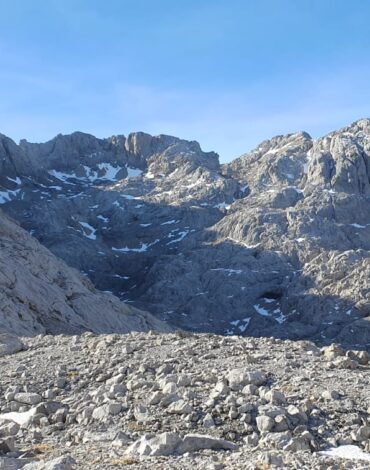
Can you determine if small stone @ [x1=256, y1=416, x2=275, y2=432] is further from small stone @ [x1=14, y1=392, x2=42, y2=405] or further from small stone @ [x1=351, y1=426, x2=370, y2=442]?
small stone @ [x1=14, y1=392, x2=42, y2=405]

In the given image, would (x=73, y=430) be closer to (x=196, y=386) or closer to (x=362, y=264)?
(x=196, y=386)

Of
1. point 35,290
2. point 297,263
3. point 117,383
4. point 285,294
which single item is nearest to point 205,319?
point 285,294

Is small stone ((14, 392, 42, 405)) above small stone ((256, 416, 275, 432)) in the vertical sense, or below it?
below

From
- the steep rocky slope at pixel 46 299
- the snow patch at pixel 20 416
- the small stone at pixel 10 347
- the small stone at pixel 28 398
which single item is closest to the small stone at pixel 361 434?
the snow patch at pixel 20 416

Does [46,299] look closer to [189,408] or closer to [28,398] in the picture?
[28,398]

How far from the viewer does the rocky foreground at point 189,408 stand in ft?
39.9

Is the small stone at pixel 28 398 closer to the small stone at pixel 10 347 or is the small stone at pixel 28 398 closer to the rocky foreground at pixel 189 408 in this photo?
the rocky foreground at pixel 189 408

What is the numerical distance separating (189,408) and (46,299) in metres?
53.0

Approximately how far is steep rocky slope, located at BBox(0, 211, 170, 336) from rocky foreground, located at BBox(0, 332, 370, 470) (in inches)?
1219

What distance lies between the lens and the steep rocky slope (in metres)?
58.5

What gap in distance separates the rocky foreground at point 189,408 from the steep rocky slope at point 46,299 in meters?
31.0

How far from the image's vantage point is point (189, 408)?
48.2ft

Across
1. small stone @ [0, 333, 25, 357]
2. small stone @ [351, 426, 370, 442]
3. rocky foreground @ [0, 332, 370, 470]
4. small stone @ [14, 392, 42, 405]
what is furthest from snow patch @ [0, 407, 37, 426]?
small stone @ [0, 333, 25, 357]

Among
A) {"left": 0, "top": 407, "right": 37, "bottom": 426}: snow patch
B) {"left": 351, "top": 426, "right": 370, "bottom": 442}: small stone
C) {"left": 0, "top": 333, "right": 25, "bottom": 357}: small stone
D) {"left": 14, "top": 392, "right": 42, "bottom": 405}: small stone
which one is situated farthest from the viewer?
{"left": 0, "top": 333, "right": 25, "bottom": 357}: small stone
